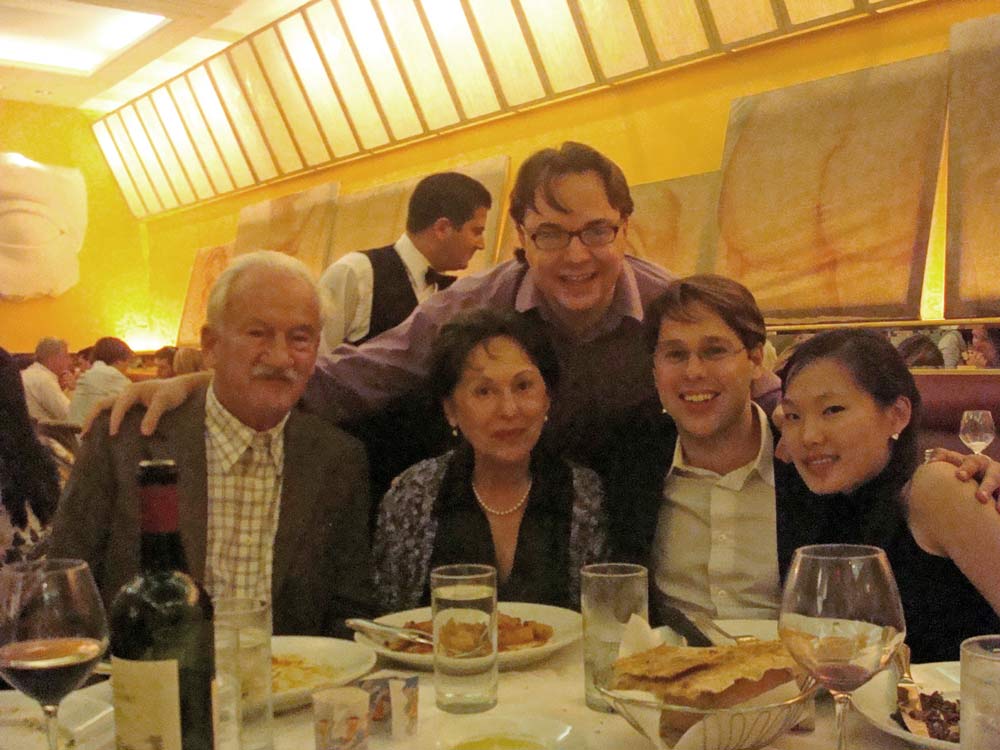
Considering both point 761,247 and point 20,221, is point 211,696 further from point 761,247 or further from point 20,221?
point 20,221

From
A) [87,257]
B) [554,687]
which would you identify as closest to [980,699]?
[554,687]

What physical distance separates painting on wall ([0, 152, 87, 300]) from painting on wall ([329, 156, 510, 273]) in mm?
4092

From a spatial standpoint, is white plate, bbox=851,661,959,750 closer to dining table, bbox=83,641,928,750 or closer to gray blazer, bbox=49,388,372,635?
dining table, bbox=83,641,928,750

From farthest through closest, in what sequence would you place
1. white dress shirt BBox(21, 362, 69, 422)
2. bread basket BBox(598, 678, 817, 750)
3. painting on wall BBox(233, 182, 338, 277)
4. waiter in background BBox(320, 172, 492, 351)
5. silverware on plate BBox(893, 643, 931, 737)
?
painting on wall BBox(233, 182, 338, 277) < white dress shirt BBox(21, 362, 69, 422) < waiter in background BBox(320, 172, 492, 351) < silverware on plate BBox(893, 643, 931, 737) < bread basket BBox(598, 678, 817, 750)

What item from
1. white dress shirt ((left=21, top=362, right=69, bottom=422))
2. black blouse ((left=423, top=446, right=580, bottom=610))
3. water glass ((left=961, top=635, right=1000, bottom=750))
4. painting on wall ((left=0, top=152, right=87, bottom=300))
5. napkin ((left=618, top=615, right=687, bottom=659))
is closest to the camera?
water glass ((left=961, top=635, right=1000, bottom=750))

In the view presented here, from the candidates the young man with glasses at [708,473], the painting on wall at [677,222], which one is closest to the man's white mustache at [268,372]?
the young man with glasses at [708,473]

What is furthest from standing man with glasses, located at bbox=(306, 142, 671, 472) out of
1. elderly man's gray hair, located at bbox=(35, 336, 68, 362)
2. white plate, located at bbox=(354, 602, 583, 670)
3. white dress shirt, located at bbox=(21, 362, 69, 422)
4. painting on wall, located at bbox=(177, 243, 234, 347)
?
painting on wall, located at bbox=(177, 243, 234, 347)

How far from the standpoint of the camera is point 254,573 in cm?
232

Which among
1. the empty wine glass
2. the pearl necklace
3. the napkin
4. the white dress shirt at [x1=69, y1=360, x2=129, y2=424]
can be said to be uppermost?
the white dress shirt at [x1=69, y1=360, x2=129, y2=424]

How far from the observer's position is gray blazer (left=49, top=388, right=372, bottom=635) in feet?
7.25

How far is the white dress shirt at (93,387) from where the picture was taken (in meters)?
6.77

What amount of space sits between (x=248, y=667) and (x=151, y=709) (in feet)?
0.65

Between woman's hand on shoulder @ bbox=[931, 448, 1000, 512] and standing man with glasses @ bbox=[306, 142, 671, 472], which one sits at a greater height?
standing man with glasses @ bbox=[306, 142, 671, 472]

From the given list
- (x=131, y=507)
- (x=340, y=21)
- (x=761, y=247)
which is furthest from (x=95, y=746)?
(x=340, y=21)
